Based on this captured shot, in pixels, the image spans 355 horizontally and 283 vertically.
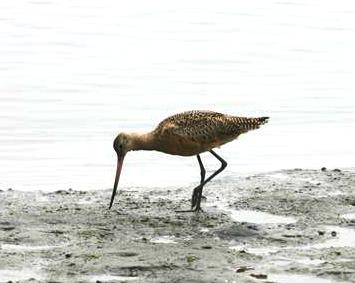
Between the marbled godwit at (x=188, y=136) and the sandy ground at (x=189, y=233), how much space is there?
464mm

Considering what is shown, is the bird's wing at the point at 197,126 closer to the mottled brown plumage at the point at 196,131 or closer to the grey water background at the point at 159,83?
the mottled brown plumage at the point at 196,131

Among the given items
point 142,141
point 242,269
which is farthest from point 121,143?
point 242,269

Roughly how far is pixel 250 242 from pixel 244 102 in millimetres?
7055

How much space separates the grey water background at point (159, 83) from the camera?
13195 mm

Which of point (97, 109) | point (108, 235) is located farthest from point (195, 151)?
point (97, 109)

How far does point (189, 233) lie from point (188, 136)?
1285 millimetres

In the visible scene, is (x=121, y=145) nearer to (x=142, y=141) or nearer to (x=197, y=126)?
(x=142, y=141)

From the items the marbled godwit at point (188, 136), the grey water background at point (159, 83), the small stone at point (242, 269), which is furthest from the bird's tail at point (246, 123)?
the small stone at point (242, 269)

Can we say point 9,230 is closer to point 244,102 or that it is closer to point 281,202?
point 281,202

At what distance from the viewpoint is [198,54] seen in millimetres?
20812

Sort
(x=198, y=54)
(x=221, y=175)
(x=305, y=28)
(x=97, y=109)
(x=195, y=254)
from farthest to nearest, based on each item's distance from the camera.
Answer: (x=305, y=28) < (x=198, y=54) < (x=97, y=109) < (x=221, y=175) < (x=195, y=254)

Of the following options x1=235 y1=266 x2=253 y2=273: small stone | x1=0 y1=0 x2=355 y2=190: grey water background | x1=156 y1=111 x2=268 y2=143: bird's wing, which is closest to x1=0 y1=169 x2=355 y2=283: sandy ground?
x1=235 y1=266 x2=253 y2=273: small stone

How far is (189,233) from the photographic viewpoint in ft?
32.1

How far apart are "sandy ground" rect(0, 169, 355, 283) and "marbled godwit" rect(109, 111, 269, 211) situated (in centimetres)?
46
